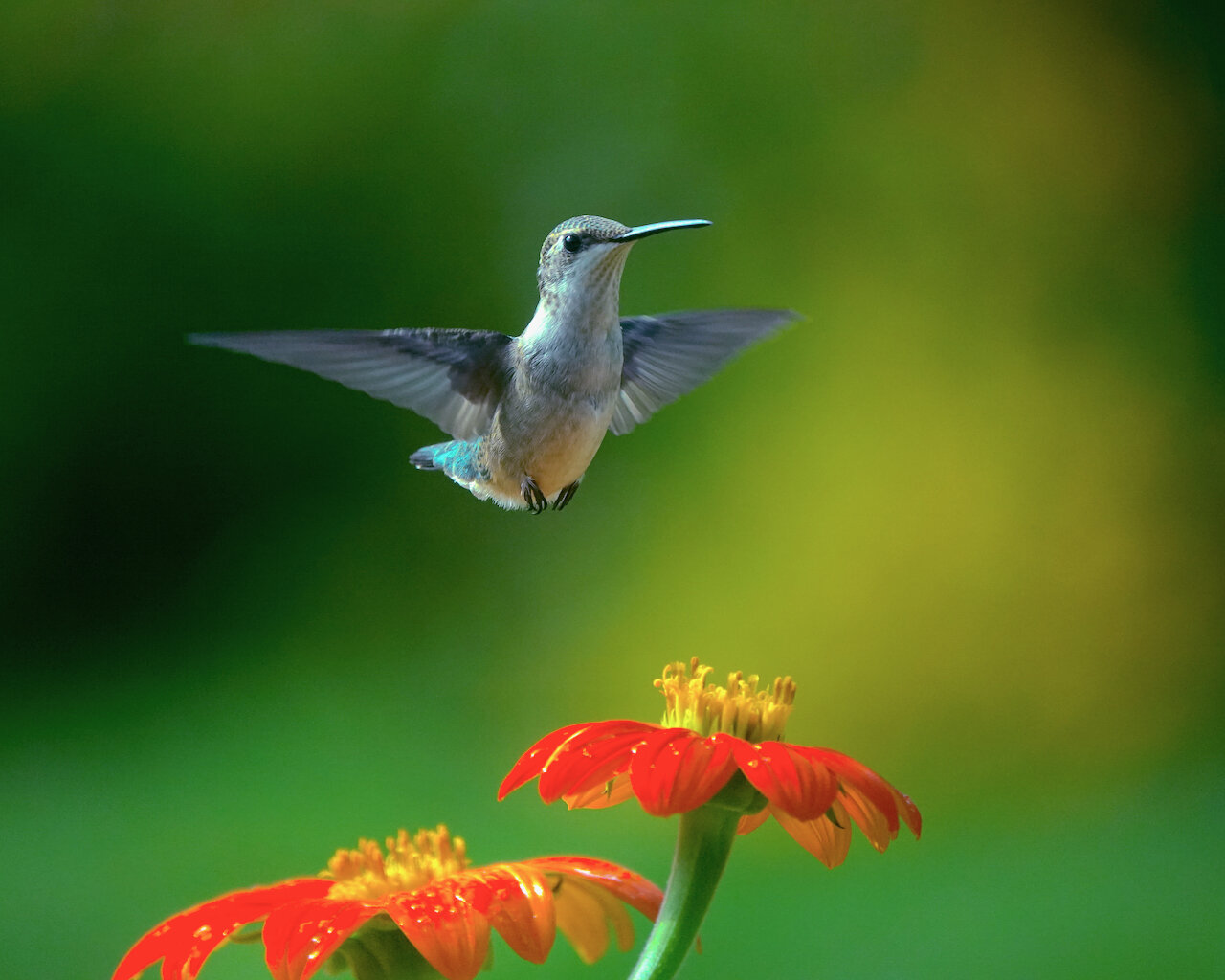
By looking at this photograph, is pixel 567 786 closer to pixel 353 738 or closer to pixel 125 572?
pixel 353 738

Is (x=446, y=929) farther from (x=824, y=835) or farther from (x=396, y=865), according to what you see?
(x=824, y=835)

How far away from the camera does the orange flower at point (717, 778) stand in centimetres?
78

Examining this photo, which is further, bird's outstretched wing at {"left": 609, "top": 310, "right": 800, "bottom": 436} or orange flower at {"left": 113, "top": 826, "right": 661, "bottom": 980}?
bird's outstretched wing at {"left": 609, "top": 310, "right": 800, "bottom": 436}

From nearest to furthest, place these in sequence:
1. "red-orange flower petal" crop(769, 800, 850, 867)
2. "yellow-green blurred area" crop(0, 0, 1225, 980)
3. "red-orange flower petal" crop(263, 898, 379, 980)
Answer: "red-orange flower petal" crop(263, 898, 379, 980) < "red-orange flower petal" crop(769, 800, 850, 867) < "yellow-green blurred area" crop(0, 0, 1225, 980)

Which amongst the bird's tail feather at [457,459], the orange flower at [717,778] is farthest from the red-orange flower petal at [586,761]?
the bird's tail feather at [457,459]

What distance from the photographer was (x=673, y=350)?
1.35m

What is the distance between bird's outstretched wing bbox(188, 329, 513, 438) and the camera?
1029 mm

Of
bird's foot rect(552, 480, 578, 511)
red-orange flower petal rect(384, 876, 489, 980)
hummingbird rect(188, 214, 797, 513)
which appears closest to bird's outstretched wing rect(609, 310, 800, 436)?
hummingbird rect(188, 214, 797, 513)

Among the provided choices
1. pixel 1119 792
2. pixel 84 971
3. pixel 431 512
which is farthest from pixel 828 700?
pixel 84 971

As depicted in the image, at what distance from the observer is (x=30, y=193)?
3068 mm

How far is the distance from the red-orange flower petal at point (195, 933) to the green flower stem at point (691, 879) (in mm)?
236

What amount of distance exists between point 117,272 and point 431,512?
3.23ft

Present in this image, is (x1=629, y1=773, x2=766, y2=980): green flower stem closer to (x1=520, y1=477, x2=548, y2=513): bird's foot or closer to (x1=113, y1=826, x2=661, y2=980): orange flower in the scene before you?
(x1=113, y1=826, x2=661, y2=980): orange flower

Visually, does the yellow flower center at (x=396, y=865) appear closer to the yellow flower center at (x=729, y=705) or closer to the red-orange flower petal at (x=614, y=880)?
the red-orange flower petal at (x=614, y=880)
